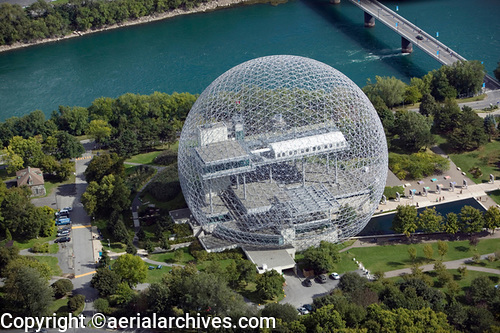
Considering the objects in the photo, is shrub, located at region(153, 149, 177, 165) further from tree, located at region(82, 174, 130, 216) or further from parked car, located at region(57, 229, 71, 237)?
parked car, located at region(57, 229, 71, 237)

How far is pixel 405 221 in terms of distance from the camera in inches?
2776

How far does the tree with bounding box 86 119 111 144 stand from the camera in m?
92.3

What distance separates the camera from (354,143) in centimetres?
7150

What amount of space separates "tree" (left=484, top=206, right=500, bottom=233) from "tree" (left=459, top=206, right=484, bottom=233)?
2.72 feet

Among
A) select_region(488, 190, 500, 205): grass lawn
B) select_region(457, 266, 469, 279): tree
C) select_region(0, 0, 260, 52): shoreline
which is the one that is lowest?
select_region(488, 190, 500, 205): grass lawn

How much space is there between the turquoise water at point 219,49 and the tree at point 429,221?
47.8 m

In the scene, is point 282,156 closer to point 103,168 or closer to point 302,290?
point 302,290

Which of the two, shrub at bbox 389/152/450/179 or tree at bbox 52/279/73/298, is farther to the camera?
shrub at bbox 389/152/450/179

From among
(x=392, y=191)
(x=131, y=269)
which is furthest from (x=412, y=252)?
(x=131, y=269)

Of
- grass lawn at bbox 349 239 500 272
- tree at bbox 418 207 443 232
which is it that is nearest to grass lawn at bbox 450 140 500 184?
tree at bbox 418 207 443 232

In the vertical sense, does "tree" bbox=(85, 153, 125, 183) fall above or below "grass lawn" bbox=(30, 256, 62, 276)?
above

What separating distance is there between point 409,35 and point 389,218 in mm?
58523

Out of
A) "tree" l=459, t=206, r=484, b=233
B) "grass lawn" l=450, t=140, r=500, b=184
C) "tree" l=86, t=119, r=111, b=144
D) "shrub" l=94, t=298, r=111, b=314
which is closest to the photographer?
"shrub" l=94, t=298, r=111, b=314

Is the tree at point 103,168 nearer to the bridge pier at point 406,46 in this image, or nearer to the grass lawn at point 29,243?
the grass lawn at point 29,243
